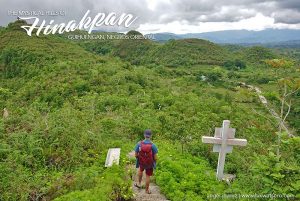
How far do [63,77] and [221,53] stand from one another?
9157 centimetres

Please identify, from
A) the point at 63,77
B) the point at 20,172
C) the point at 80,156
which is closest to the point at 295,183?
the point at 80,156

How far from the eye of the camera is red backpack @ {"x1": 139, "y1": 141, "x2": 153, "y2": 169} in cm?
860

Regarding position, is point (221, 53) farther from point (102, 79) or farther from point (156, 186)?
point (156, 186)

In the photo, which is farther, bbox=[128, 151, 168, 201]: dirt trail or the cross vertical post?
the cross vertical post

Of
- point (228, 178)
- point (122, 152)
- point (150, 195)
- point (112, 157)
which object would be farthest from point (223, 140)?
point (122, 152)

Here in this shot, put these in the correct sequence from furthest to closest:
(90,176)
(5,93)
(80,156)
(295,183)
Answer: (5,93), (80,156), (90,176), (295,183)

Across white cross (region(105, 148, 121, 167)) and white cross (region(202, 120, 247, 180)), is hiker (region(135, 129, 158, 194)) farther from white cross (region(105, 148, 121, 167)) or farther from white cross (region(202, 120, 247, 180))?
white cross (region(202, 120, 247, 180))

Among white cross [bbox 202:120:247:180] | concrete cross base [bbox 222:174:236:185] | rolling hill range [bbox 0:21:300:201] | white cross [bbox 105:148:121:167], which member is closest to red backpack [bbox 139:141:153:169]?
rolling hill range [bbox 0:21:300:201]

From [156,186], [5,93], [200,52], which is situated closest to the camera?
[156,186]

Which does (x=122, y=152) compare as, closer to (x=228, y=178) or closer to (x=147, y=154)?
(x=147, y=154)

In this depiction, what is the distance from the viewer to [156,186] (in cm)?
968

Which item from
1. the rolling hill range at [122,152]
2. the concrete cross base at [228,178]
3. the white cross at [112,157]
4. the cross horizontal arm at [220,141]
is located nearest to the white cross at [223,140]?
the cross horizontal arm at [220,141]

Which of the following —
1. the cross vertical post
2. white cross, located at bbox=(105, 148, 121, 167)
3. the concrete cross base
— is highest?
the cross vertical post

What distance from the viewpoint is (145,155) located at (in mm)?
8664
